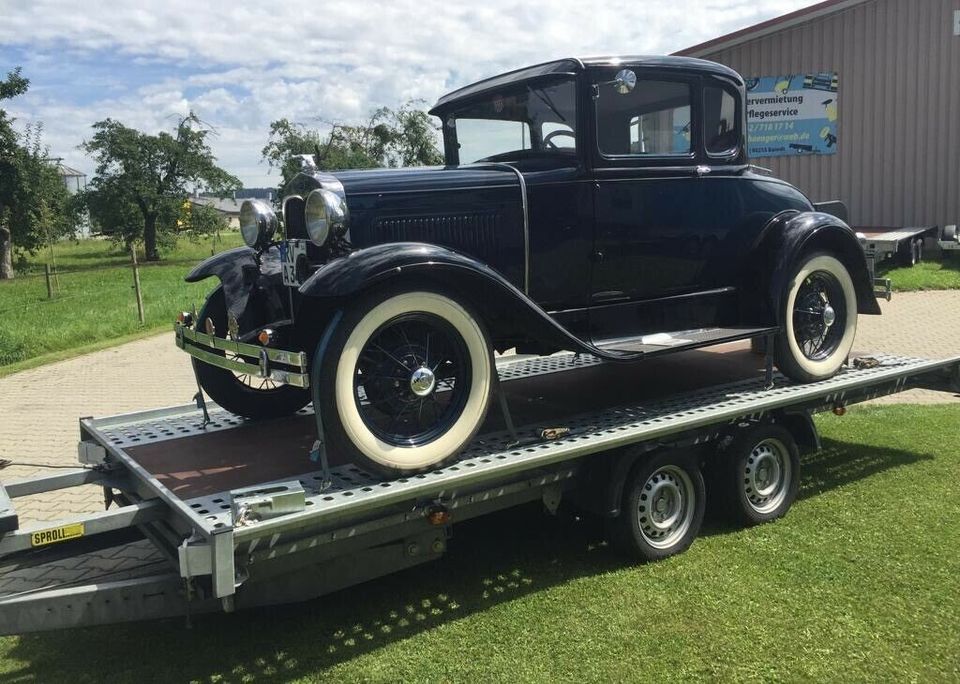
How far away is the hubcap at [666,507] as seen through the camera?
4.15m

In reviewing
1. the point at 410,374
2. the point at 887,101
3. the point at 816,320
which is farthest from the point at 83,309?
the point at 887,101

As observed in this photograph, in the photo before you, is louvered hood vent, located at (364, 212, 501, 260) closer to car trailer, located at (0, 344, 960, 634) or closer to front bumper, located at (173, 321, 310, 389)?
front bumper, located at (173, 321, 310, 389)

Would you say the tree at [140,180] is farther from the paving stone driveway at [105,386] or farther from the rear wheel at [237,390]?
the rear wheel at [237,390]

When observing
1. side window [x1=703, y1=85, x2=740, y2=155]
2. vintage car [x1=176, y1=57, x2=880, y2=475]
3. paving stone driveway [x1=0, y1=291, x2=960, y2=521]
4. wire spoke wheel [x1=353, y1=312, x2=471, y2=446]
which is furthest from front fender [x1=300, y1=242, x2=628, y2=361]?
paving stone driveway [x1=0, y1=291, x2=960, y2=521]

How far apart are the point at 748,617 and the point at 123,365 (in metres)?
9.98

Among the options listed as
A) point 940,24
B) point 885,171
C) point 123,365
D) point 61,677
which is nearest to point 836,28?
point 940,24

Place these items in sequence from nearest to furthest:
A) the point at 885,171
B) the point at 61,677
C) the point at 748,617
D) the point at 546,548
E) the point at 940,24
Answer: the point at 61,677 < the point at 748,617 < the point at 546,548 < the point at 940,24 < the point at 885,171

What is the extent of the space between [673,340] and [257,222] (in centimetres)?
241

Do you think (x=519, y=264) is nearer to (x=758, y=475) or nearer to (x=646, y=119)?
(x=646, y=119)

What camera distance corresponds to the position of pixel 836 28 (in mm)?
16359

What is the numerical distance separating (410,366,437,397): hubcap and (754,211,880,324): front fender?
2358 millimetres

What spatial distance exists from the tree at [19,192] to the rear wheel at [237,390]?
26071 millimetres

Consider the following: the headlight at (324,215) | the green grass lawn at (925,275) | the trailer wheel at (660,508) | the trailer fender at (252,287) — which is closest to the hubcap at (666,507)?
the trailer wheel at (660,508)

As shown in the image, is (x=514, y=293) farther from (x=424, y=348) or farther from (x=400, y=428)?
(x=400, y=428)
